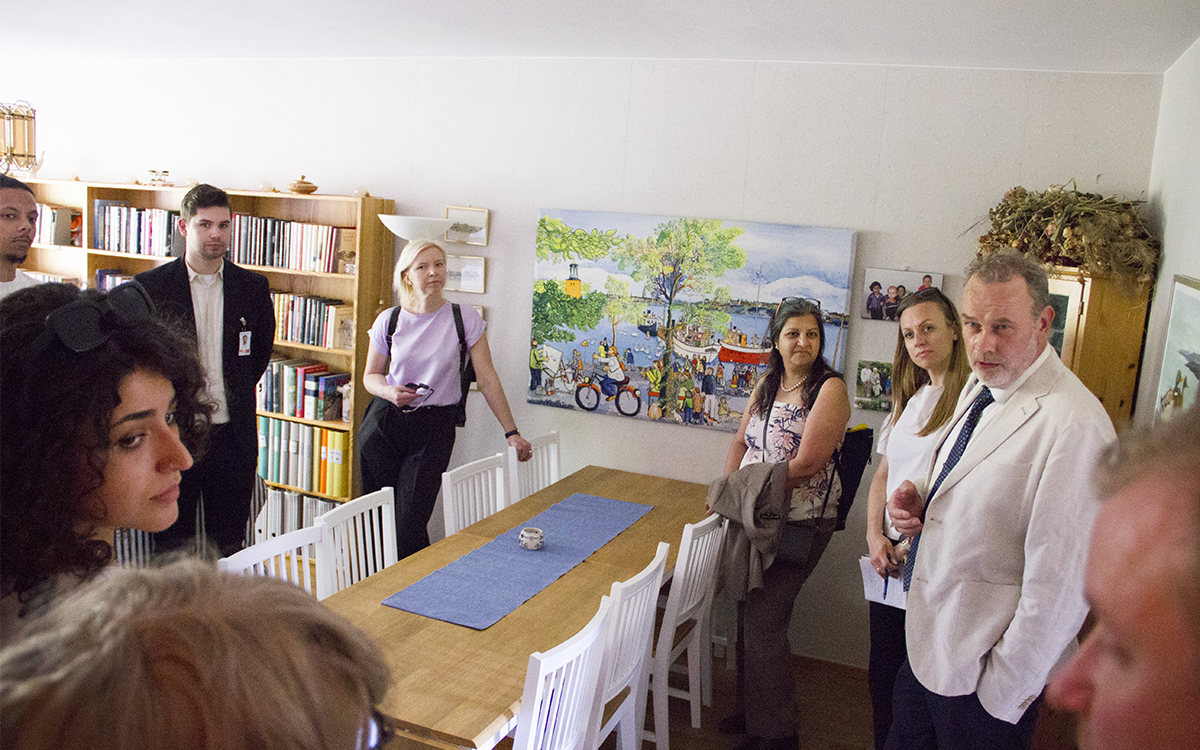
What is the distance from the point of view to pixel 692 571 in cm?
281

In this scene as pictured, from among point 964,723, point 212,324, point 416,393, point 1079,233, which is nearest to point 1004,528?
point 964,723

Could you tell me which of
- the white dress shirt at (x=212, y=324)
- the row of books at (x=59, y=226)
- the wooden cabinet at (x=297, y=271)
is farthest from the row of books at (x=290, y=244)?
the row of books at (x=59, y=226)

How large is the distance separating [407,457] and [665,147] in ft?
6.15

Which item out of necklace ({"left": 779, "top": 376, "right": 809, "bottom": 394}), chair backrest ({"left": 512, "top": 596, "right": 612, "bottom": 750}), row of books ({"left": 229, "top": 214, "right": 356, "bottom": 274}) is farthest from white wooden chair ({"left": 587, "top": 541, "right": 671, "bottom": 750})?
row of books ({"left": 229, "top": 214, "right": 356, "bottom": 274})

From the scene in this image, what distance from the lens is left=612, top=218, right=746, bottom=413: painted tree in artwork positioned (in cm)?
390

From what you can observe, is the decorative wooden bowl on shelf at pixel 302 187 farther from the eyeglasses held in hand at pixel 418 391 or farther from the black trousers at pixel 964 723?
the black trousers at pixel 964 723

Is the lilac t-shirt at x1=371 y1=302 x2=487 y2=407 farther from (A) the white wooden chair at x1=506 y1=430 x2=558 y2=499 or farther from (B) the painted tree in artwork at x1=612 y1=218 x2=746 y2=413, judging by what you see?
(B) the painted tree in artwork at x1=612 y1=218 x2=746 y2=413

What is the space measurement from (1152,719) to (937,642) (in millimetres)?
1555

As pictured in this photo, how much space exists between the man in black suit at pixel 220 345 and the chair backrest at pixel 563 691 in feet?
5.89

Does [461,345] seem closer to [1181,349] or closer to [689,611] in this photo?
[689,611]

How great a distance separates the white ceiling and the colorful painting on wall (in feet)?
2.56

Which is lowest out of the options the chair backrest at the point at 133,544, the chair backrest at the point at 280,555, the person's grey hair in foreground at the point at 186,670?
the chair backrest at the point at 133,544

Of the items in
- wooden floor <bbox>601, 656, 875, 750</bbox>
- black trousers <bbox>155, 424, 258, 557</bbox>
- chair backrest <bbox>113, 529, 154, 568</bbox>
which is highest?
black trousers <bbox>155, 424, 258, 557</bbox>

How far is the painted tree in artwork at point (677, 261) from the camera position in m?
3.90
